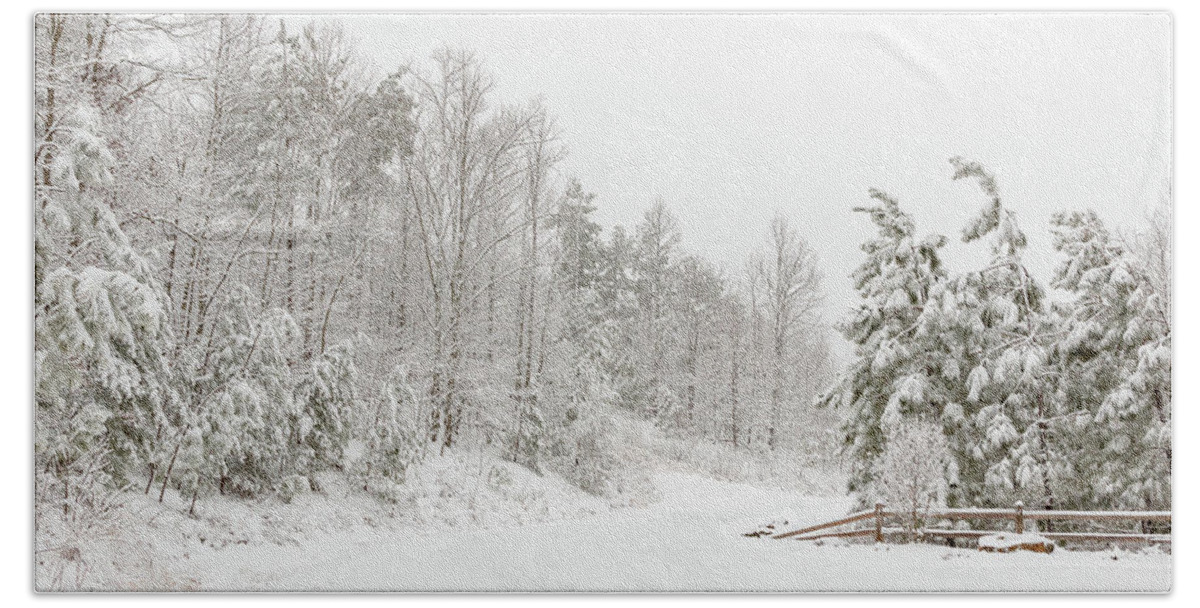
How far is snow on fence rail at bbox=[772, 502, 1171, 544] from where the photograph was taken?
7078mm

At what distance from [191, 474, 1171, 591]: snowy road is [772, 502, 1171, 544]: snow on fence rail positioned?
189 millimetres

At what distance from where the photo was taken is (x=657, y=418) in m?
11.2

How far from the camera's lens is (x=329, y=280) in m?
8.16

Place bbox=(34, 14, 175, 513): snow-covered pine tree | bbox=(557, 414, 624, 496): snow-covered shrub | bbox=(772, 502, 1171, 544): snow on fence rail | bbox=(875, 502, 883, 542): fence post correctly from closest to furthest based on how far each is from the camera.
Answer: bbox=(34, 14, 175, 513): snow-covered pine tree
bbox=(772, 502, 1171, 544): snow on fence rail
bbox=(875, 502, 883, 542): fence post
bbox=(557, 414, 624, 496): snow-covered shrub

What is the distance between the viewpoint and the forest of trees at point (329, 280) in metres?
6.64

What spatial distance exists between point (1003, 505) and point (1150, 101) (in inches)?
153

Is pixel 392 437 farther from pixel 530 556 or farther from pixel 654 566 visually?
pixel 654 566

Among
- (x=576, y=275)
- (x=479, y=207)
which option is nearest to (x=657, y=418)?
(x=576, y=275)

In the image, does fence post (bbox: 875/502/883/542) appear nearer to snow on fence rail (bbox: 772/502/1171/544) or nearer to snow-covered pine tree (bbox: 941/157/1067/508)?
snow on fence rail (bbox: 772/502/1171/544)

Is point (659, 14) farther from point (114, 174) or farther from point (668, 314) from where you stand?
point (114, 174)

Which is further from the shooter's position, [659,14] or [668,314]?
[668,314]

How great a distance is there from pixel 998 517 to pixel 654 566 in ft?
10.7

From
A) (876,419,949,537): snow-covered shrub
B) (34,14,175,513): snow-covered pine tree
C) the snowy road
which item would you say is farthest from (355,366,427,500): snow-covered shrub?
(876,419,949,537): snow-covered shrub

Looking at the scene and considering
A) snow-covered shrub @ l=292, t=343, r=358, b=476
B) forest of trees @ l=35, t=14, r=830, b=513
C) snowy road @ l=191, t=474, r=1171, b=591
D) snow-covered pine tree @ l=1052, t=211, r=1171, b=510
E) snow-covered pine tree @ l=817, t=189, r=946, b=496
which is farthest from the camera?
snow-covered shrub @ l=292, t=343, r=358, b=476
